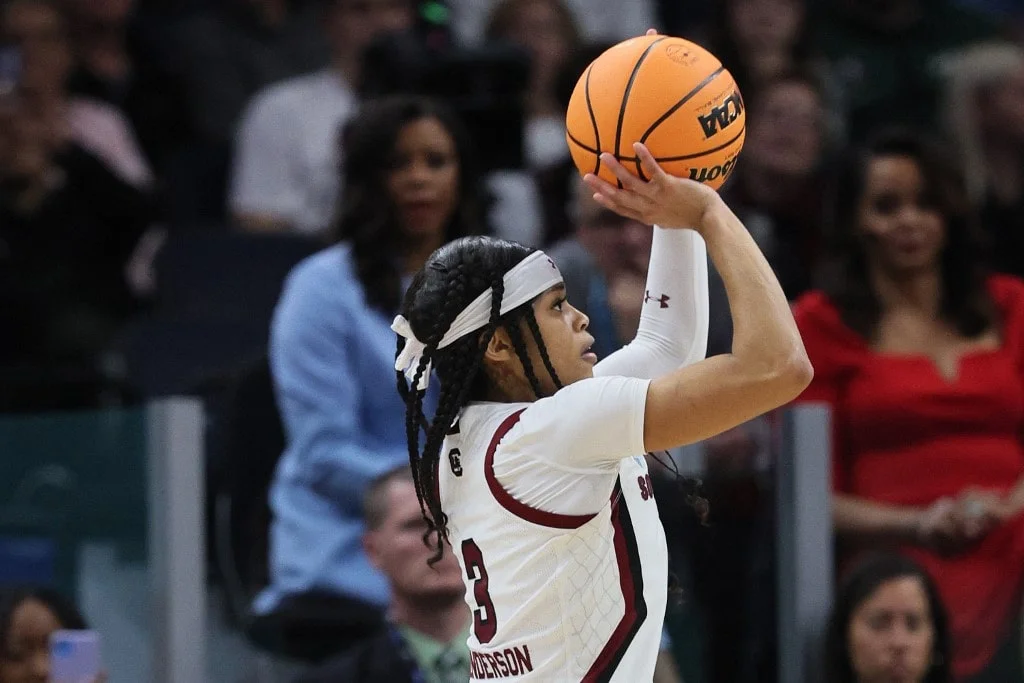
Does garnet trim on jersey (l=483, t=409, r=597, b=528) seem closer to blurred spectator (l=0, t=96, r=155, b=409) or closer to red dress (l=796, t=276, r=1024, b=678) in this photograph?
red dress (l=796, t=276, r=1024, b=678)

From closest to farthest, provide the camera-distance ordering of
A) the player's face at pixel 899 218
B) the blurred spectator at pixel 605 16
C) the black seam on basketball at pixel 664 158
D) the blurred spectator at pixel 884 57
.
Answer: the black seam on basketball at pixel 664 158 → the player's face at pixel 899 218 → the blurred spectator at pixel 605 16 → the blurred spectator at pixel 884 57

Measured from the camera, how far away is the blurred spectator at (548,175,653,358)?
17.8 ft

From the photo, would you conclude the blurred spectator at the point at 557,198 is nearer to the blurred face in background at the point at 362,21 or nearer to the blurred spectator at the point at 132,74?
the blurred face in background at the point at 362,21

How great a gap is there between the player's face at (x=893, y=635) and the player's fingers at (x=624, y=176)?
91.3 inches

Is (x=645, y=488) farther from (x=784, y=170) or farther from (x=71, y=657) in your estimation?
(x=784, y=170)

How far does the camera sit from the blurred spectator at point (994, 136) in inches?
307

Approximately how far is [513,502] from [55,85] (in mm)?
4596

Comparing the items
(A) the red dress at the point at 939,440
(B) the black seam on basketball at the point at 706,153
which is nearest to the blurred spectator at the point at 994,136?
(A) the red dress at the point at 939,440

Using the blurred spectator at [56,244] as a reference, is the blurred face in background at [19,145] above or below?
above

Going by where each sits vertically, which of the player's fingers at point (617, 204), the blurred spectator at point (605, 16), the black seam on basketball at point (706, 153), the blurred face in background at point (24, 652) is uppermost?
the blurred spectator at point (605, 16)

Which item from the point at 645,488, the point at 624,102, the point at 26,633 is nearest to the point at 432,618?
the point at 26,633

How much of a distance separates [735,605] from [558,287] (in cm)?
228

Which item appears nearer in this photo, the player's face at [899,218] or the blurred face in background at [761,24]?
the player's face at [899,218]

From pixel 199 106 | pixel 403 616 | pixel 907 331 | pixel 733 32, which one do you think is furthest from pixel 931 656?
pixel 199 106
